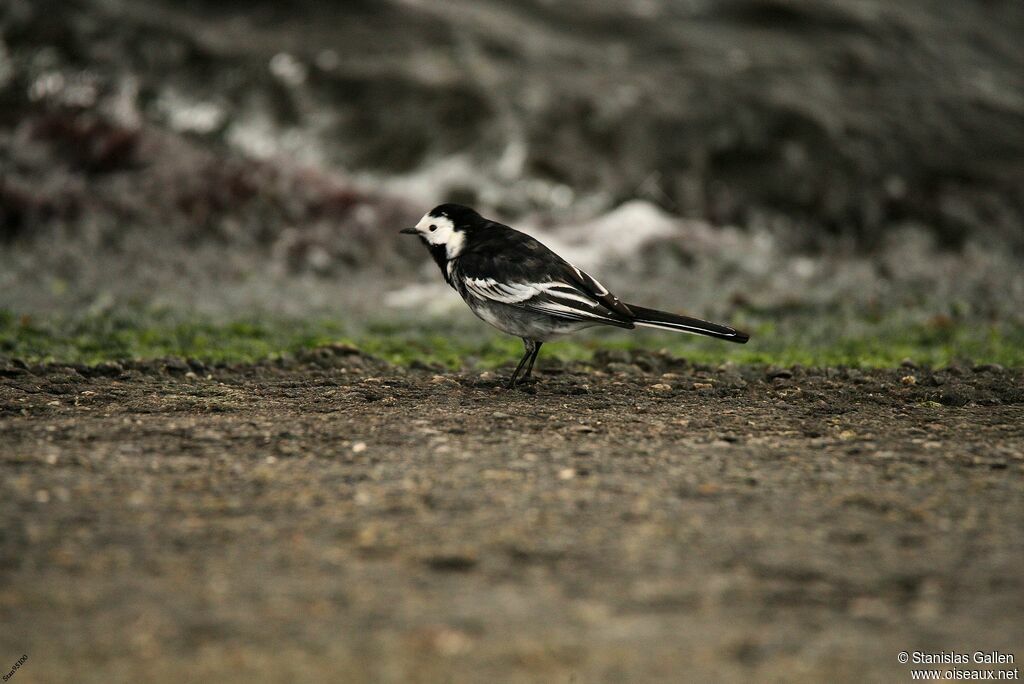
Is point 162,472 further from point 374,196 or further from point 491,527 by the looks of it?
point 374,196

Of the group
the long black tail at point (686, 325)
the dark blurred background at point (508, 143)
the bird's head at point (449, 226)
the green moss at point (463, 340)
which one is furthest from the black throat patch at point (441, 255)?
the dark blurred background at point (508, 143)

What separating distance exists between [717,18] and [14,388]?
1345 centimetres

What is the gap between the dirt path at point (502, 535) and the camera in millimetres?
3016

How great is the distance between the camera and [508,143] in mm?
13602

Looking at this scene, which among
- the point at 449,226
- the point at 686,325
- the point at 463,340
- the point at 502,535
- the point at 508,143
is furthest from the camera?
the point at 508,143

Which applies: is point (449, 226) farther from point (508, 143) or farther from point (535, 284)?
point (508, 143)

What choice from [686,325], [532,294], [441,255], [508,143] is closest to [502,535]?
[686,325]

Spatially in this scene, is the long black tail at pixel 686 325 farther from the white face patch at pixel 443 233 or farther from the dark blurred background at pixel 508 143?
the dark blurred background at pixel 508 143

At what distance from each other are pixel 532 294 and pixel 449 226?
2.84 feet

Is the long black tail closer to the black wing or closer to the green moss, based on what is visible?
the black wing

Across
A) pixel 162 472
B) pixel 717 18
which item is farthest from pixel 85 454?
pixel 717 18

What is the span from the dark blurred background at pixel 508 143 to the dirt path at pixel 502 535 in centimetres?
415

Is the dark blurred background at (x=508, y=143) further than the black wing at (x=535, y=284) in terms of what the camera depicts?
Yes

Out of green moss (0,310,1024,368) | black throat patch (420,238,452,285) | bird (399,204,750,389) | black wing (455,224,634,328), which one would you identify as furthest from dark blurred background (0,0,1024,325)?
black wing (455,224,634,328)
